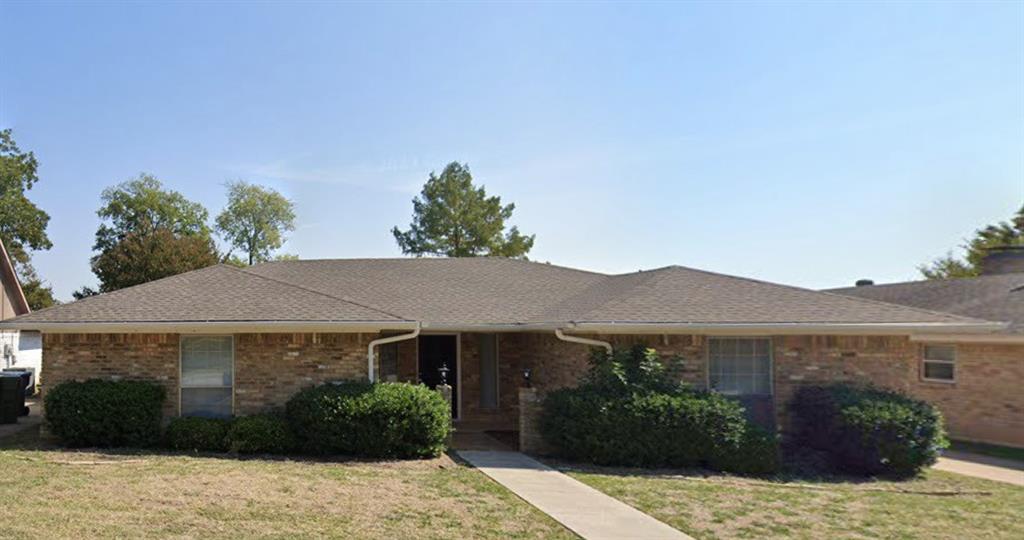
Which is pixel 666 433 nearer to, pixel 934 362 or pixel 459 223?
pixel 934 362

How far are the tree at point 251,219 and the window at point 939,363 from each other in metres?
47.6

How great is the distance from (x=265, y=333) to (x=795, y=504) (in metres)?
8.57

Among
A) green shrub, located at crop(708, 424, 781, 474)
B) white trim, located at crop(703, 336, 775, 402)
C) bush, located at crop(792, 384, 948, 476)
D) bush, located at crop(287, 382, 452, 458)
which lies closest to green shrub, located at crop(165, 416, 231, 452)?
bush, located at crop(287, 382, 452, 458)

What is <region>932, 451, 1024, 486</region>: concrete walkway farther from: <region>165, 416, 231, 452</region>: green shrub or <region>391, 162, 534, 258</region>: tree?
<region>391, 162, 534, 258</region>: tree

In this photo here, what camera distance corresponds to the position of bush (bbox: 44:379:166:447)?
11781 millimetres

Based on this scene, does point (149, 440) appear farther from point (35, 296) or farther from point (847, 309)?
point (35, 296)

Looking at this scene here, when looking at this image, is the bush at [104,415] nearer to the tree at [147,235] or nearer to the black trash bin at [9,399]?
the black trash bin at [9,399]

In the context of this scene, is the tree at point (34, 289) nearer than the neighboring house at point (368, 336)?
No

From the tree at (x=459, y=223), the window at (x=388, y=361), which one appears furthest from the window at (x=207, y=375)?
the tree at (x=459, y=223)

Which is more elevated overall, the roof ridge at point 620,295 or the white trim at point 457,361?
the roof ridge at point 620,295

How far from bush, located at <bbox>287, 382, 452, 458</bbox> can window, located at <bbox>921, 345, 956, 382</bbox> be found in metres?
11.6

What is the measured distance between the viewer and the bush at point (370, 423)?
11.5m

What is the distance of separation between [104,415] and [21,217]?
1498 inches

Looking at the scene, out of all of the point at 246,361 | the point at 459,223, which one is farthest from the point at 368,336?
the point at 459,223
